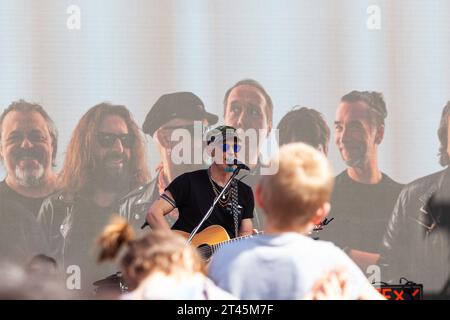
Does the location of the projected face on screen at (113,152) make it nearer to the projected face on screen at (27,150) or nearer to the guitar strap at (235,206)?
the projected face on screen at (27,150)

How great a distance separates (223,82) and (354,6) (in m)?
1.02

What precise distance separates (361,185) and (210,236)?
1.45 metres

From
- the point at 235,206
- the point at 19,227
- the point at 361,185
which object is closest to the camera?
the point at 235,206

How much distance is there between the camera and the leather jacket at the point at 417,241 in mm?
4949

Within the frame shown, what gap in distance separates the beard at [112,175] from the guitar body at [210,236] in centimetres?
107

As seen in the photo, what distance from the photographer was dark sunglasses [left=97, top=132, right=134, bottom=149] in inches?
198

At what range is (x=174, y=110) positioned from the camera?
16.5 ft

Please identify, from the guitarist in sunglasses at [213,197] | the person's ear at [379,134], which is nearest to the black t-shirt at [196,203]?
the guitarist in sunglasses at [213,197]

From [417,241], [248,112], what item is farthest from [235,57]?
[417,241]

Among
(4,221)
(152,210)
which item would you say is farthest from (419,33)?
(4,221)

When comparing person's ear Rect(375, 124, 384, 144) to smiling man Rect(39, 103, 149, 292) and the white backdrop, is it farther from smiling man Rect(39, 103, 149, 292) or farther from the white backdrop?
smiling man Rect(39, 103, 149, 292)

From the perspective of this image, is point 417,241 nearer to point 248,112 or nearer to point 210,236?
point 248,112
